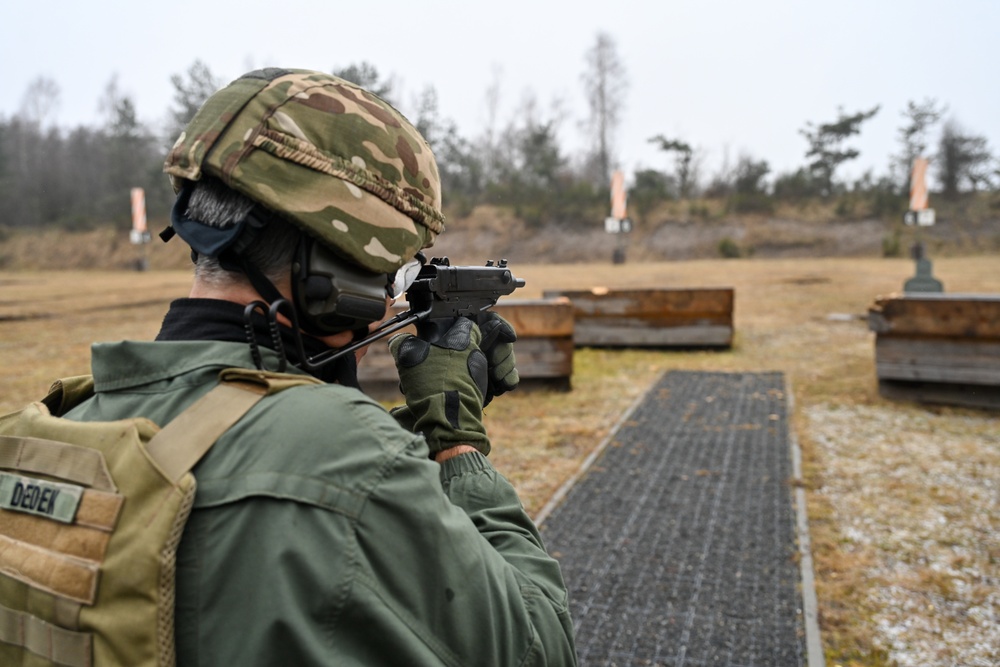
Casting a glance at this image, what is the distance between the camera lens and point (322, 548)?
0.99 metres

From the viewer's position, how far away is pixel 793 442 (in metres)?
5.98

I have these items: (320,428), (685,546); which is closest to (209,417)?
(320,428)

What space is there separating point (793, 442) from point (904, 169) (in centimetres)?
4174

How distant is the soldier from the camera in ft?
3.26

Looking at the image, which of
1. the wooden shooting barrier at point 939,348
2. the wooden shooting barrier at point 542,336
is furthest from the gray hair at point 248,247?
the wooden shooting barrier at point 939,348

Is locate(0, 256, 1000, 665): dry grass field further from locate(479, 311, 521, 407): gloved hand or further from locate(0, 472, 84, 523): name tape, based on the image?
locate(0, 472, 84, 523): name tape

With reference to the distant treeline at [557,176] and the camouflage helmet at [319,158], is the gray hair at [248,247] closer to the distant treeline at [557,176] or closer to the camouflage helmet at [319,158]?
the camouflage helmet at [319,158]

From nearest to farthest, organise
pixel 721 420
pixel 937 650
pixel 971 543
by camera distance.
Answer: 1. pixel 937 650
2. pixel 971 543
3. pixel 721 420

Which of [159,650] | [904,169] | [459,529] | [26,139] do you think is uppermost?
[26,139]

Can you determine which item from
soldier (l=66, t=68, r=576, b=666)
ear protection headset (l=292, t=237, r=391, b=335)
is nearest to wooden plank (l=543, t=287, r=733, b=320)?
soldier (l=66, t=68, r=576, b=666)

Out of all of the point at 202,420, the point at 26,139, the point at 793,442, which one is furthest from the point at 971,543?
the point at 26,139

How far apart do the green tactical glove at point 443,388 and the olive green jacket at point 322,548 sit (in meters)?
0.39

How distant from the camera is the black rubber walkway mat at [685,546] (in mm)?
3160

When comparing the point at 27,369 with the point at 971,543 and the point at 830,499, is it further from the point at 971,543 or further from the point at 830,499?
the point at 971,543
